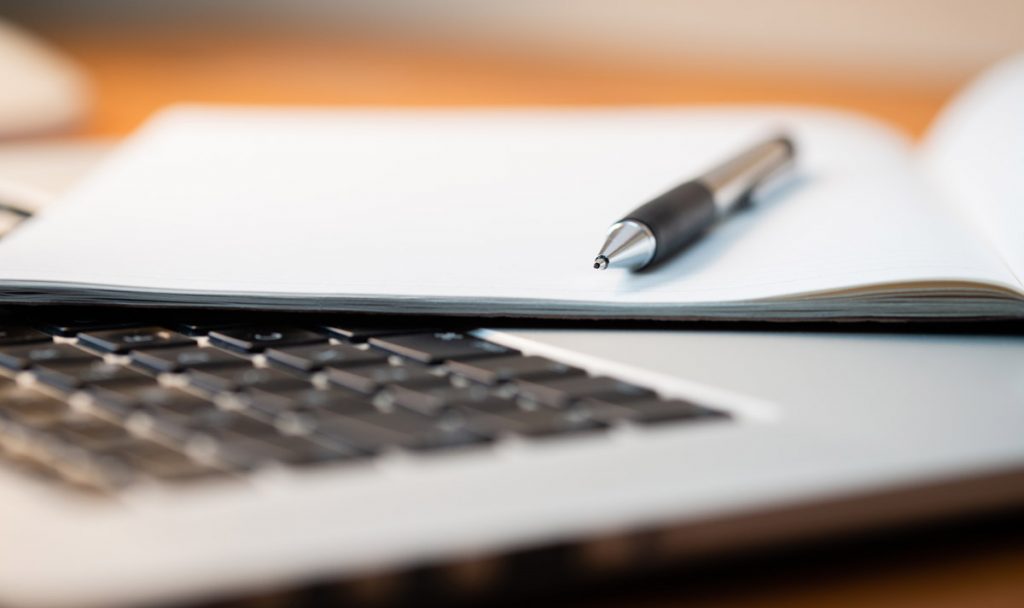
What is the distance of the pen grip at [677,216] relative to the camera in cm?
36

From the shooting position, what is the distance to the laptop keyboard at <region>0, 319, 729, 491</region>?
22 cm

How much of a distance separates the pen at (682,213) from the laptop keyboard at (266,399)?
74 millimetres

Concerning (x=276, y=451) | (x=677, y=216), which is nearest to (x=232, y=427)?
(x=276, y=451)

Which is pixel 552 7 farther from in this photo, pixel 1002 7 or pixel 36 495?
pixel 36 495

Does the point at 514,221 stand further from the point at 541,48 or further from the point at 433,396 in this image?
the point at 541,48

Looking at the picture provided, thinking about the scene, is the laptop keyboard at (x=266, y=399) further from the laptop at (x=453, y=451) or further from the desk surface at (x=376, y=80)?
the desk surface at (x=376, y=80)

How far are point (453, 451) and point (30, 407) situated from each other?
0.11m

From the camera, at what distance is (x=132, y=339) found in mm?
302

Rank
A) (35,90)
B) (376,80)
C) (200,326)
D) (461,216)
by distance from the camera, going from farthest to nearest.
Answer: (376,80) → (35,90) → (461,216) → (200,326)

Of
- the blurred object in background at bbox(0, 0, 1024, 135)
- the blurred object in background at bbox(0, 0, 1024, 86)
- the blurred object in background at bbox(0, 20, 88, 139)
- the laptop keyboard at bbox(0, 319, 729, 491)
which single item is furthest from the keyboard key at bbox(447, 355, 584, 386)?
the blurred object in background at bbox(0, 0, 1024, 86)

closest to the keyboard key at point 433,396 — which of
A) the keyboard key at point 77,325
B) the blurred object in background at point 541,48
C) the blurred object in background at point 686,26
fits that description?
the keyboard key at point 77,325

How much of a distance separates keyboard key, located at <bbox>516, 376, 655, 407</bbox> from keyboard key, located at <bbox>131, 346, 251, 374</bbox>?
8cm

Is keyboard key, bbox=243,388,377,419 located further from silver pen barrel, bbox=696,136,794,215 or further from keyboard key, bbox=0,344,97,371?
silver pen barrel, bbox=696,136,794,215

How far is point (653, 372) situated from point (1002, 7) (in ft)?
3.93
